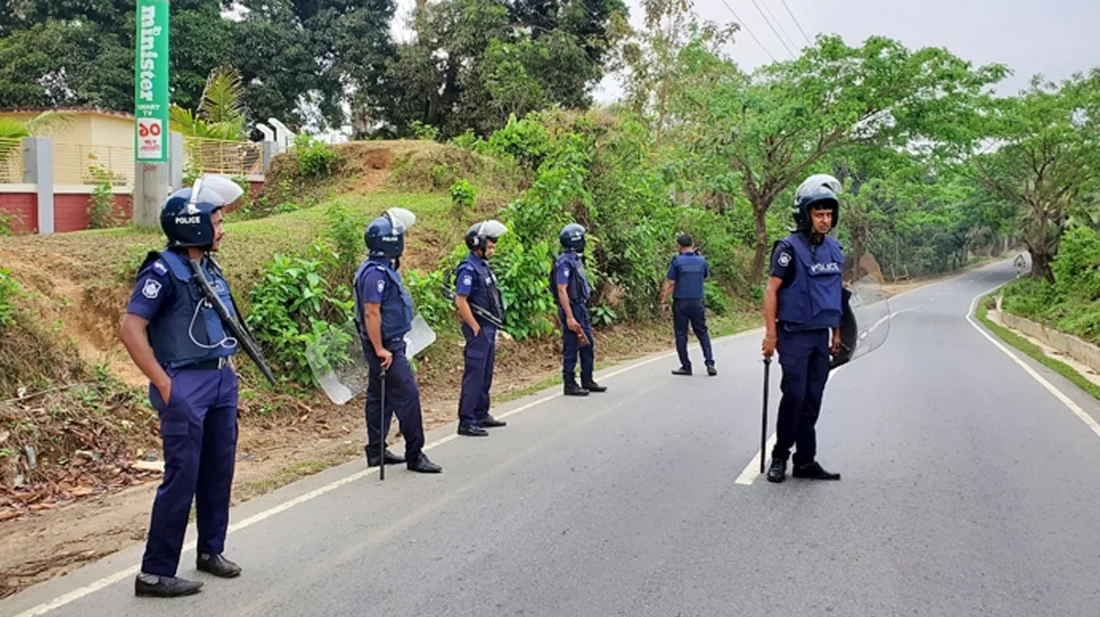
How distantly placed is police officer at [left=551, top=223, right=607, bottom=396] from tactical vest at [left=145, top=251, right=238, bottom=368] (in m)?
5.77

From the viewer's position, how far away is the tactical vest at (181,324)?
3.99m

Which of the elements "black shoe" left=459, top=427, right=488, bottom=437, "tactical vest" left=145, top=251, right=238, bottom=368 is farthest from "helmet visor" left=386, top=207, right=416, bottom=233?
"tactical vest" left=145, top=251, right=238, bottom=368

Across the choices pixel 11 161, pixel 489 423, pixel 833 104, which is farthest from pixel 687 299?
pixel 833 104

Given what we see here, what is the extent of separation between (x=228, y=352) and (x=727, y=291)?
23.3m

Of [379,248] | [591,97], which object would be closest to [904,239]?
[591,97]

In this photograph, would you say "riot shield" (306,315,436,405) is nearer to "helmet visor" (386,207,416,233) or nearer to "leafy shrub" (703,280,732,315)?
"helmet visor" (386,207,416,233)

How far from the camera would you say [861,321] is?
21.2ft

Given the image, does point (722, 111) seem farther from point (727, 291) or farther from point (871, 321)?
point (871, 321)

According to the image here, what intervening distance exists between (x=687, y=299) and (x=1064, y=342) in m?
11.7

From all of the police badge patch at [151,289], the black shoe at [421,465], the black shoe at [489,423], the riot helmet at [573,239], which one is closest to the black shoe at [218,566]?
the police badge patch at [151,289]

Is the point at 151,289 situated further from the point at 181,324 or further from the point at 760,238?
the point at 760,238

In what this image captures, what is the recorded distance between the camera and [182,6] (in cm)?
3141

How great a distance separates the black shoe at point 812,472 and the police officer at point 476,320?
2786 mm

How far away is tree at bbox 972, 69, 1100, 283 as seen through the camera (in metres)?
32.9
